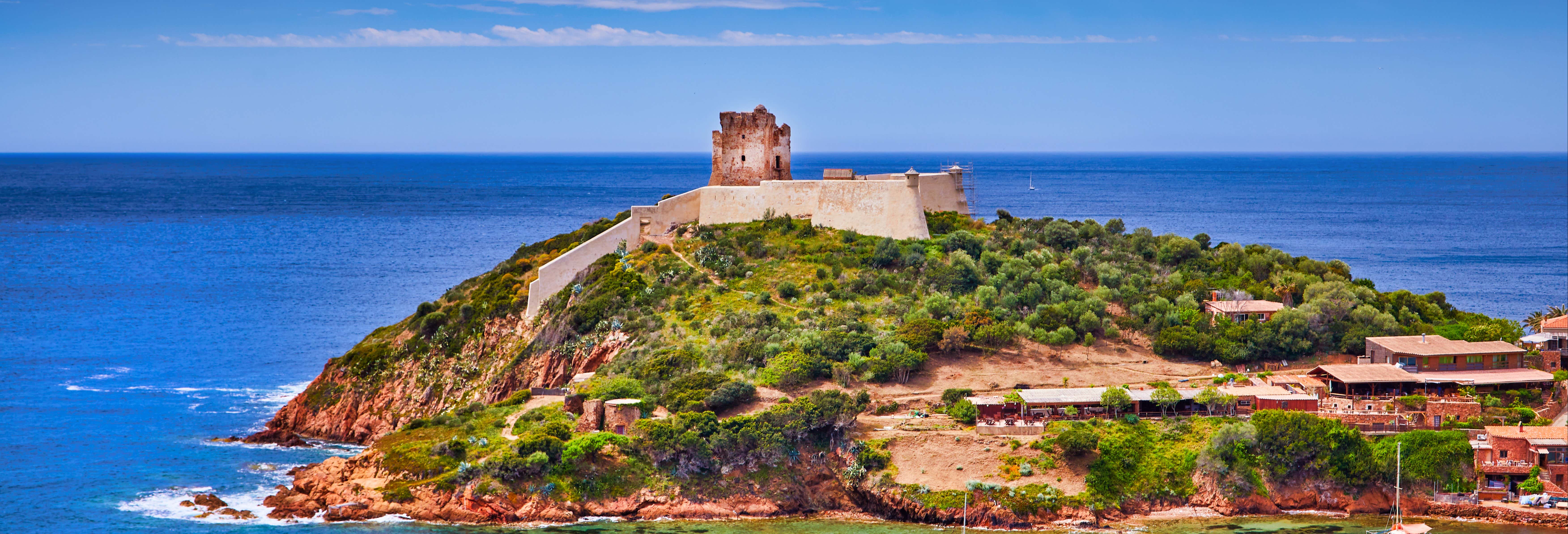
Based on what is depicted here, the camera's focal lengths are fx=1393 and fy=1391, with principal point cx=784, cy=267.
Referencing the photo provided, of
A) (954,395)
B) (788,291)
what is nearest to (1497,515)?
(954,395)

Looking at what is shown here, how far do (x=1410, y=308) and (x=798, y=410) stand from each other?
986 inches

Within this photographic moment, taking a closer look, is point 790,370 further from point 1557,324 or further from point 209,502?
point 1557,324

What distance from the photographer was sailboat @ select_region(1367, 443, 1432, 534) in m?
32.3

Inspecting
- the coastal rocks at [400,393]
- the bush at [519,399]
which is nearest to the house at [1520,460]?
the bush at [519,399]

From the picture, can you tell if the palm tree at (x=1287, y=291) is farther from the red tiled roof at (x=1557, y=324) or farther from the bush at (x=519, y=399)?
the bush at (x=519, y=399)

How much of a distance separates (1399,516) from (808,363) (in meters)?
17.3

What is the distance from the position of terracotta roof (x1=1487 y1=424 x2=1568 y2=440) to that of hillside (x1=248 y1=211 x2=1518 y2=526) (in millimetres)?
1792

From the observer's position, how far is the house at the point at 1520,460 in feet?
119

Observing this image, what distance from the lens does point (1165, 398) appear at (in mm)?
39750

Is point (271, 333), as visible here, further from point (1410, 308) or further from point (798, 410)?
point (1410, 308)

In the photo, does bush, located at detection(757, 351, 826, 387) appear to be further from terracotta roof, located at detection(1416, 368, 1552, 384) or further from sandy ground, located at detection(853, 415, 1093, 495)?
terracotta roof, located at detection(1416, 368, 1552, 384)

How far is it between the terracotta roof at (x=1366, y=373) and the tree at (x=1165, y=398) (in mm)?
5488

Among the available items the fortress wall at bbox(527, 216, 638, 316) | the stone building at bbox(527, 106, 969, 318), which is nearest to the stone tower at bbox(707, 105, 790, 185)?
the stone building at bbox(527, 106, 969, 318)

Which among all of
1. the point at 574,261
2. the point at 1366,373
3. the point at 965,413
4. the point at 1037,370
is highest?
the point at 574,261
